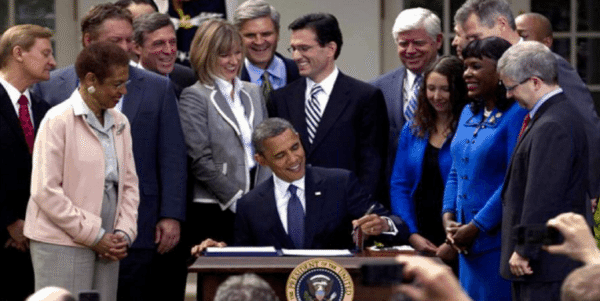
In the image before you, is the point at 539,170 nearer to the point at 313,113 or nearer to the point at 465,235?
the point at 465,235

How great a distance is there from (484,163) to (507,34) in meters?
0.84

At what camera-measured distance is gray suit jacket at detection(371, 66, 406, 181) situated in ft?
20.7

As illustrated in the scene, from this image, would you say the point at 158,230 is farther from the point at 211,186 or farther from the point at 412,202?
the point at 412,202

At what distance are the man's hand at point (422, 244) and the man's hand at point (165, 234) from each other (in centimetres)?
107

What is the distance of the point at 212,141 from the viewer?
6035 millimetres

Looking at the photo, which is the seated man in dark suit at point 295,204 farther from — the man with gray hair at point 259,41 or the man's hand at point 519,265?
the man with gray hair at point 259,41

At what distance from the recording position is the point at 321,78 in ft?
20.5

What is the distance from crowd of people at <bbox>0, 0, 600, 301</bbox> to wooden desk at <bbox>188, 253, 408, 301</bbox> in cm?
37

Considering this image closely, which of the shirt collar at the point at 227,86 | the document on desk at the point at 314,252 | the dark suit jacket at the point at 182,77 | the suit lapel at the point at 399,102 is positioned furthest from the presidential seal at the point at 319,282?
the dark suit jacket at the point at 182,77

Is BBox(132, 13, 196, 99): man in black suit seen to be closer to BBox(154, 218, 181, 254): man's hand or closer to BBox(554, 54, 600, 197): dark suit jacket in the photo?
BBox(154, 218, 181, 254): man's hand

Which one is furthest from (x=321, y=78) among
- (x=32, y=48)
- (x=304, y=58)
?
(x=32, y=48)

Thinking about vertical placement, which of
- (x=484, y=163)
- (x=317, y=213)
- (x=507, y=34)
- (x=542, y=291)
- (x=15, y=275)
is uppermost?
(x=507, y=34)

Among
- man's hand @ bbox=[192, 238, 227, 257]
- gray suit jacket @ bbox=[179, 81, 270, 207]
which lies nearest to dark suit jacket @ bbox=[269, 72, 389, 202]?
gray suit jacket @ bbox=[179, 81, 270, 207]

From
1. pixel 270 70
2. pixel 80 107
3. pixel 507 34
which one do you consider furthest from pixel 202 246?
pixel 507 34
